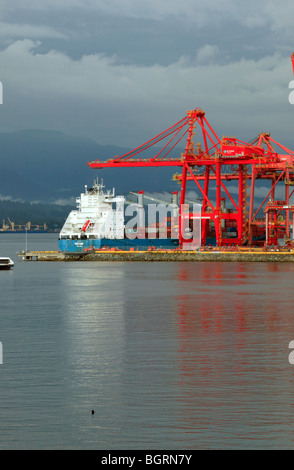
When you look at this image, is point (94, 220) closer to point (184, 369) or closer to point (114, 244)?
point (114, 244)

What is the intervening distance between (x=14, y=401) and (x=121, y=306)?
1838cm

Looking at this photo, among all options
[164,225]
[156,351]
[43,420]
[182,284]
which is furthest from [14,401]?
[164,225]

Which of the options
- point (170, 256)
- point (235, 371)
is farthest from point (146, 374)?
point (170, 256)

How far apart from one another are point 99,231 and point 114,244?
9.54 feet

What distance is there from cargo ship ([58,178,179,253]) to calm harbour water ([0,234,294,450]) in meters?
42.3

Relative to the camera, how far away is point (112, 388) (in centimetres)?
1473

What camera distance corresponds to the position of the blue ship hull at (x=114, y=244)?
7700 cm

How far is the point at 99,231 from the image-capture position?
252 feet

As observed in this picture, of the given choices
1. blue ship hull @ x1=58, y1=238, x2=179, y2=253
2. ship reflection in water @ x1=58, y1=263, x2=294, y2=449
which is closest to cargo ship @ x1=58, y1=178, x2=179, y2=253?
blue ship hull @ x1=58, y1=238, x2=179, y2=253

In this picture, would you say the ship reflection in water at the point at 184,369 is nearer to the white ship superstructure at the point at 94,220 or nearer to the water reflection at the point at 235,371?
the water reflection at the point at 235,371

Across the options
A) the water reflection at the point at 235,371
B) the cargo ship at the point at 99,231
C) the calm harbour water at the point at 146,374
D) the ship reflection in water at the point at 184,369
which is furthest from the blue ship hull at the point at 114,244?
the calm harbour water at the point at 146,374

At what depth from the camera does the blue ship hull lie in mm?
77000

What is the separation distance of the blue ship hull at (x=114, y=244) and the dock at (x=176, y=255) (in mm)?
1864
